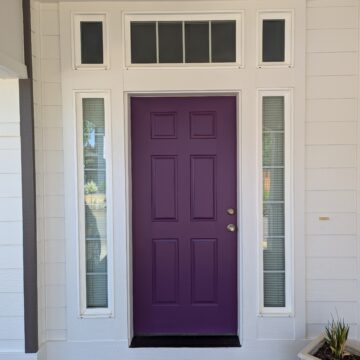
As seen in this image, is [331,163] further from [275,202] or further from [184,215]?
[184,215]

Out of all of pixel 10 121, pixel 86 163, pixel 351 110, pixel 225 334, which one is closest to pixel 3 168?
pixel 10 121

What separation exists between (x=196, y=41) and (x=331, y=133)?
1.25 meters

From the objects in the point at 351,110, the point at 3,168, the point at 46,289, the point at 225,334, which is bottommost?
the point at 225,334

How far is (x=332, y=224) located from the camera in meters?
2.90

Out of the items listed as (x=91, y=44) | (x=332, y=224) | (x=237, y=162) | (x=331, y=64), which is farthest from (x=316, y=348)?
(x=91, y=44)

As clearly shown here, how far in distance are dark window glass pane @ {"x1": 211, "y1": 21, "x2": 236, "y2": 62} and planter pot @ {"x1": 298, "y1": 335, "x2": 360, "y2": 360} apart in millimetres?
2161

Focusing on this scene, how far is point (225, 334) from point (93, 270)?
121 centimetres

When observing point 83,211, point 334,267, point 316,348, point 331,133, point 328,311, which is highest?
point 331,133

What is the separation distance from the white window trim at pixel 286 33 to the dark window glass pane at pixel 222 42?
0.66ft

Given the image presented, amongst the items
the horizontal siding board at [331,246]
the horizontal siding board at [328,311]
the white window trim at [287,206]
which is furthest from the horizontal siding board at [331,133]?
the horizontal siding board at [328,311]

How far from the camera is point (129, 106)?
2994 mm

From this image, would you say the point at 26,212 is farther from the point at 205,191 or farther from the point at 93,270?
the point at 205,191

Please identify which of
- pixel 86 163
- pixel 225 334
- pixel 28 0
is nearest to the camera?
pixel 28 0

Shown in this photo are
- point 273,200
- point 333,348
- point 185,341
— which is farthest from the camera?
point 185,341
